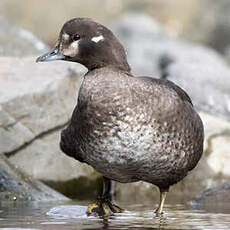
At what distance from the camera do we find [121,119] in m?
5.76

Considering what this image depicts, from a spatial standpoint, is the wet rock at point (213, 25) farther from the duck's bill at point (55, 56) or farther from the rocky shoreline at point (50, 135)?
the duck's bill at point (55, 56)

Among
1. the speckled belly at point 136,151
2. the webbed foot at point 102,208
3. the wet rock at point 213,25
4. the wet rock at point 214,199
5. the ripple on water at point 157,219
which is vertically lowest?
the ripple on water at point 157,219

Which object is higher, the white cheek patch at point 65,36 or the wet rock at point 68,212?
the white cheek patch at point 65,36

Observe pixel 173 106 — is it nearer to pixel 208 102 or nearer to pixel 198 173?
pixel 198 173

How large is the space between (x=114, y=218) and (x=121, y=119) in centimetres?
86

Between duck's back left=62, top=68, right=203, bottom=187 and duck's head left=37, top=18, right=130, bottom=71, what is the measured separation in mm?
115

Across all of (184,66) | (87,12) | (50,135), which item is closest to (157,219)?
(50,135)

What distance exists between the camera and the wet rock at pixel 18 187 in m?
7.61

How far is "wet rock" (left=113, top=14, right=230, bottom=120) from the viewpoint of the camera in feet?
37.0

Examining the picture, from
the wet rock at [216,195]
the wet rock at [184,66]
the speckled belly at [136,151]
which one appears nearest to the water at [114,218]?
the wet rock at [216,195]

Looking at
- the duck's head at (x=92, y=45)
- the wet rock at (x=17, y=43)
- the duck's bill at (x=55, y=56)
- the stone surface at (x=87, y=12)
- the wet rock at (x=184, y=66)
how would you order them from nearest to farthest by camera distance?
the duck's head at (x=92, y=45) < the duck's bill at (x=55, y=56) < the wet rock at (x=184, y=66) < the wet rock at (x=17, y=43) < the stone surface at (x=87, y=12)

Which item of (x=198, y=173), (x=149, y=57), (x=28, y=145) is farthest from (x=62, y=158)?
(x=149, y=57)

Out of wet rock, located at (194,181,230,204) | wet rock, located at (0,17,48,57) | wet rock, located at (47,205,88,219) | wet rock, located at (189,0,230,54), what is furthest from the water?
wet rock, located at (189,0,230,54)

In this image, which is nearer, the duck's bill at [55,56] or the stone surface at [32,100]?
the duck's bill at [55,56]
